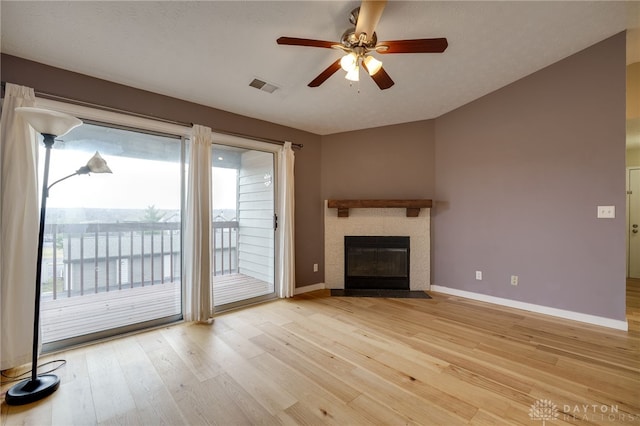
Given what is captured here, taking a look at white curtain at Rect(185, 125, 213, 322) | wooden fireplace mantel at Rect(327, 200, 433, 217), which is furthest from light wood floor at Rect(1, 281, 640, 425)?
wooden fireplace mantel at Rect(327, 200, 433, 217)

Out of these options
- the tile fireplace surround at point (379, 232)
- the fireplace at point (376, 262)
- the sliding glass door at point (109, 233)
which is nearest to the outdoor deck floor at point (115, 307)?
the sliding glass door at point (109, 233)

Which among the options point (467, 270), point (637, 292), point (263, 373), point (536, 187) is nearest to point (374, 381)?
point (263, 373)

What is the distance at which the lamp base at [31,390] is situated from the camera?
1.66 m

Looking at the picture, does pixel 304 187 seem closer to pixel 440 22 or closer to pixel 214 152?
pixel 214 152

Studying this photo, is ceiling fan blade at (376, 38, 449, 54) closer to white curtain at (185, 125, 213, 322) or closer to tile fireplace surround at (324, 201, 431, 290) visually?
white curtain at (185, 125, 213, 322)

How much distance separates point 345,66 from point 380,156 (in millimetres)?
2478

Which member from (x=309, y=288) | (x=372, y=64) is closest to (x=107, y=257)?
(x=309, y=288)

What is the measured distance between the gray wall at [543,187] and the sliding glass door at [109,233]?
12.3 feet

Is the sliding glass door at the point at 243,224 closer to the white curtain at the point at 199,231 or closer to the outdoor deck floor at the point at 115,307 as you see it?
the outdoor deck floor at the point at 115,307

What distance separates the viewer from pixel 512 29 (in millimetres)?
2260

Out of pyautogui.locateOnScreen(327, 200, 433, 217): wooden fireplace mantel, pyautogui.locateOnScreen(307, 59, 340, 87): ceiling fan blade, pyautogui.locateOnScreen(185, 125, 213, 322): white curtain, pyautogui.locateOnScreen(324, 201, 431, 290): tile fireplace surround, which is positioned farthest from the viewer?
pyautogui.locateOnScreen(324, 201, 431, 290): tile fireplace surround

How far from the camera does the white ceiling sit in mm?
1840

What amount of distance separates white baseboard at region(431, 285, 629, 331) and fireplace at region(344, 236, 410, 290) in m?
0.58

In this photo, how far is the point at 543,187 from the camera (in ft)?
10.1
